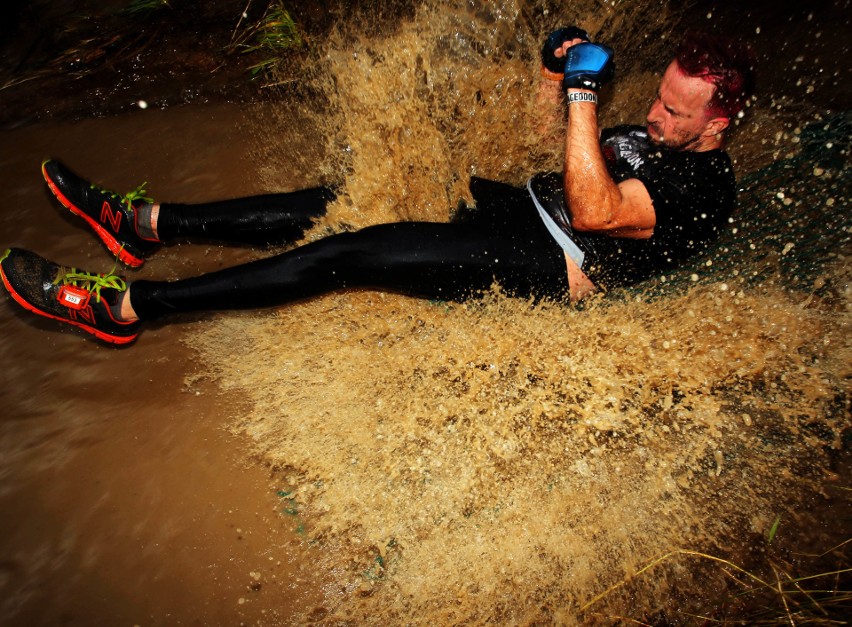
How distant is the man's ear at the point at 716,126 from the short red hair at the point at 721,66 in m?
0.02

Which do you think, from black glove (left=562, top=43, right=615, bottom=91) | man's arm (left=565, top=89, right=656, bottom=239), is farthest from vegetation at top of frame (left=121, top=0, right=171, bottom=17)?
man's arm (left=565, top=89, right=656, bottom=239)

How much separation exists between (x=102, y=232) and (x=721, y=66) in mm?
3146

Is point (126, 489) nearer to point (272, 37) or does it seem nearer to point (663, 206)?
point (663, 206)

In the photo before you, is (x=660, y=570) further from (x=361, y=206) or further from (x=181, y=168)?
(x=181, y=168)

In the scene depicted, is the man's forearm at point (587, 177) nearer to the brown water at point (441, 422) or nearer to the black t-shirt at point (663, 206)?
the black t-shirt at point (663, 206)

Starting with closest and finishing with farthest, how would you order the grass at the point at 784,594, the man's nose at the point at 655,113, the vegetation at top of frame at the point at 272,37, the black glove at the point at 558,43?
the grass at the point at 784,594
the man's nose at the point at 655,113
the black glove at the point at 558,43
the vegetation at top of frame at the point at 272,37

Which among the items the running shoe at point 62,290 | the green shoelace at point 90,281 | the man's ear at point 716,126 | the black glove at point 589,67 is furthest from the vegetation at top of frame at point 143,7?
the man's ear at point 716,126

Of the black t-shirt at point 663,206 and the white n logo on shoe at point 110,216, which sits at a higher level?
the black t-shirt at point 663,206

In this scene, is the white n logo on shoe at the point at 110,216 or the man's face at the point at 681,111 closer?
the man's face at the point at 681,111

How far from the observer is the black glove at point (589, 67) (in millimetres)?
1828

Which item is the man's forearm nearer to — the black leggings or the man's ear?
the black leggings

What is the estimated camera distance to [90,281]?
86.1 inches

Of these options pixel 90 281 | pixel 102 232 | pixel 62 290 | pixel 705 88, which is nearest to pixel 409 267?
pixel 705 88

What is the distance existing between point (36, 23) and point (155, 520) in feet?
15.1
